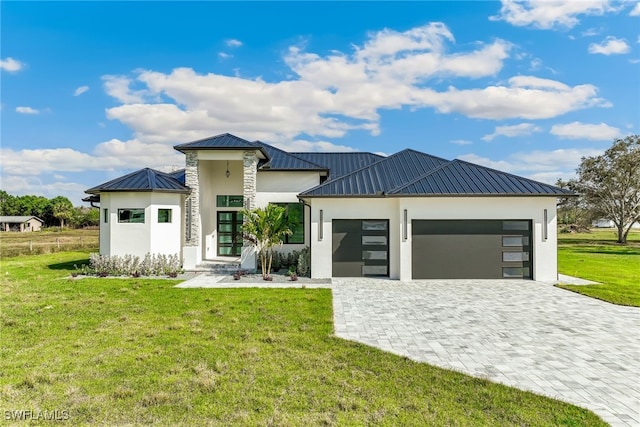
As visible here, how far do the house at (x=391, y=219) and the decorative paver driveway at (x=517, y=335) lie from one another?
1.81 m

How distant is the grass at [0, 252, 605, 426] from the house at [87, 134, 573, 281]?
5.58 m

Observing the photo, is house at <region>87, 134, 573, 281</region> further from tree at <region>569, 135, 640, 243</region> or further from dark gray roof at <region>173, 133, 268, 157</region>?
tree at <region>569, 135, 640, 243</region>

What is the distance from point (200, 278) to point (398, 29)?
488 inches

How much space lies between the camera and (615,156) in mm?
35688

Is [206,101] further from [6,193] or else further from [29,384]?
[6,193]

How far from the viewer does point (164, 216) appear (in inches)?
607

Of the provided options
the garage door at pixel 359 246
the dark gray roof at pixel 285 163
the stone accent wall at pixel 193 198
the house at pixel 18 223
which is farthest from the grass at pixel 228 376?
the house at pixel 18 223

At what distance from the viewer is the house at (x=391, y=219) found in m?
13.2

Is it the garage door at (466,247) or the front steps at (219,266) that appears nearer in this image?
the garage door at (466,247)

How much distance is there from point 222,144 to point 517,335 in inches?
524

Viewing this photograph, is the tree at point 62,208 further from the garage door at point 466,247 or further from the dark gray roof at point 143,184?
the garage door at point 466,247

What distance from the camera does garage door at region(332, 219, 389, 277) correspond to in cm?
1375

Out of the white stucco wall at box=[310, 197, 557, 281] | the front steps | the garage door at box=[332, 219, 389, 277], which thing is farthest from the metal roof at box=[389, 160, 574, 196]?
the front steps

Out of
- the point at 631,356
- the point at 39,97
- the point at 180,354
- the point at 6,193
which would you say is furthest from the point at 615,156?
the point at 6,193
